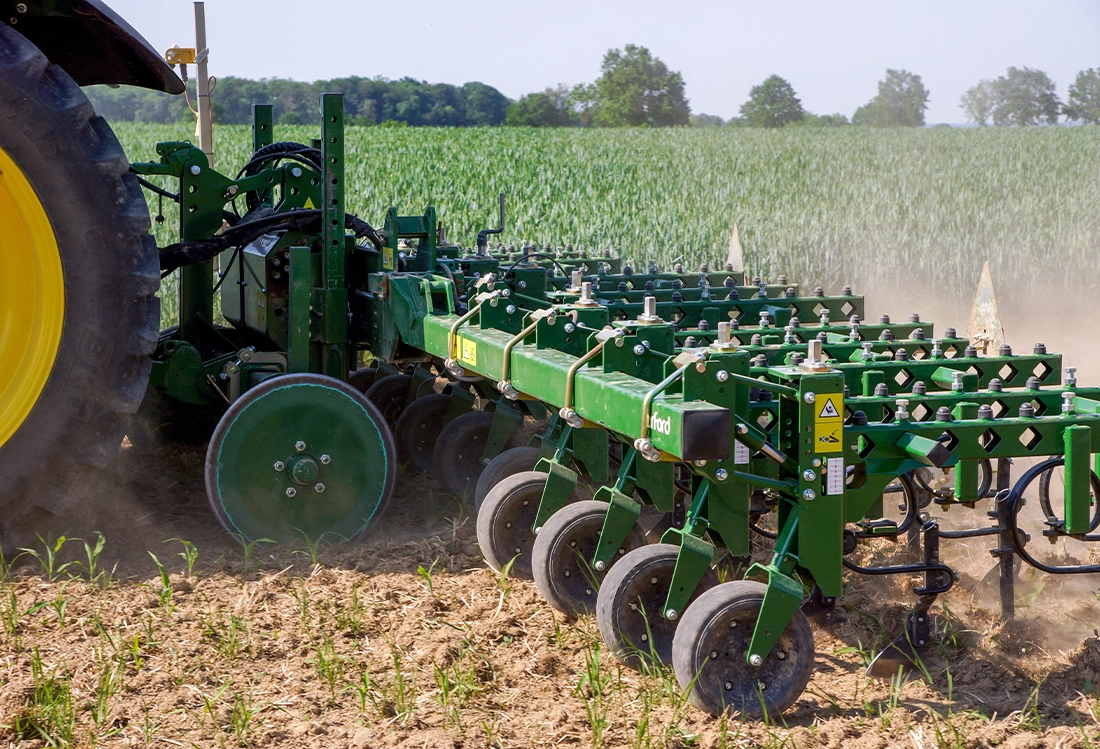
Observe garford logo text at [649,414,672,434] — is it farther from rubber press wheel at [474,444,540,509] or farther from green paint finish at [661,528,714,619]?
rubber press wheel at [474,444,540,509]

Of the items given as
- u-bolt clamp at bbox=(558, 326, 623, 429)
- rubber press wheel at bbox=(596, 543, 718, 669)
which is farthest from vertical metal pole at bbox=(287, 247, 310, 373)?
rubber press wheel at bbox=(596, 543, 718, 669)

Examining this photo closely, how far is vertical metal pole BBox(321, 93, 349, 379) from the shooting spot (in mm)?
4836

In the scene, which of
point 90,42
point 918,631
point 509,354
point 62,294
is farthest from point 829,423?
point 90,42

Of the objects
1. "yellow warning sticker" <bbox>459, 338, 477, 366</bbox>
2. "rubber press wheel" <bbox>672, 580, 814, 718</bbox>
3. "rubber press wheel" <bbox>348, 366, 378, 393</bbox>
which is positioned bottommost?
"rubber press wheel" <bbox>672, 580, 814, 718</bbox>

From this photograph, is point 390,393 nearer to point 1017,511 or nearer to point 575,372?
point 575,372

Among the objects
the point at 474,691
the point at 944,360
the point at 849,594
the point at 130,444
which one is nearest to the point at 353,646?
the point at 474,691

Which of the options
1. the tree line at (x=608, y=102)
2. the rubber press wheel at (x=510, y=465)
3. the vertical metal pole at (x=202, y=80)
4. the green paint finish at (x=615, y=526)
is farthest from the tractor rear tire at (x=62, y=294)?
the tree line at (x=608, y=102)

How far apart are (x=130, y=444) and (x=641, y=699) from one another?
3.56 meters

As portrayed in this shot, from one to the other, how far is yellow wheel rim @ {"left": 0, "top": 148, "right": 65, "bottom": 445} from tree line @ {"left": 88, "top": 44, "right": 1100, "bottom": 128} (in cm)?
4336

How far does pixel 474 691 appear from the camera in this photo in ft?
10.7

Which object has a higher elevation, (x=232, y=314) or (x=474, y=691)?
(x=232, y=314)

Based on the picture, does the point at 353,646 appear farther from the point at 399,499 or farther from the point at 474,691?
the point at 399,499

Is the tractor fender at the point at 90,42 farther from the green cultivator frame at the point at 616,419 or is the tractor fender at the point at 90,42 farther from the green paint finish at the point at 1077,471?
the green paint finish at the point at 1077,471

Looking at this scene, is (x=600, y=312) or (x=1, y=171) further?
(x=600, y=312)
